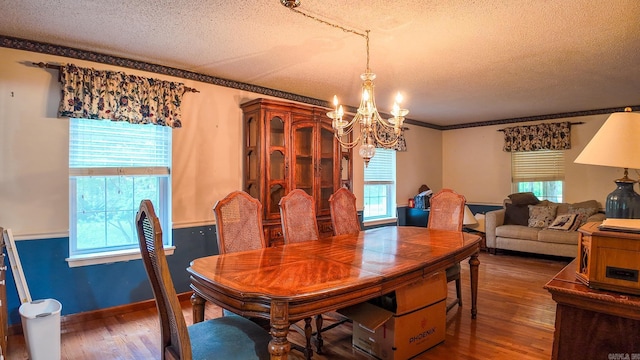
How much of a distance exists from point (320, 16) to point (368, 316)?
1966 mm

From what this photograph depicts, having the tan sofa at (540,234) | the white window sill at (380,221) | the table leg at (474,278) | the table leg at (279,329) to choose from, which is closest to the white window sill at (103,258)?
the table leg at (279,329)

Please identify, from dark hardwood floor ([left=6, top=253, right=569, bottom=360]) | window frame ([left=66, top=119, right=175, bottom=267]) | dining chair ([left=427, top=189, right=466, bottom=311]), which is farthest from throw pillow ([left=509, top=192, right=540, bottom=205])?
window frame ([left=66, top=119, right=175, bottom=267])

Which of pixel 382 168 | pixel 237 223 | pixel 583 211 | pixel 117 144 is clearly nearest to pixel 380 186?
pixel 382 168

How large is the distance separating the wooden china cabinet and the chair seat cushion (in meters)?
1.93

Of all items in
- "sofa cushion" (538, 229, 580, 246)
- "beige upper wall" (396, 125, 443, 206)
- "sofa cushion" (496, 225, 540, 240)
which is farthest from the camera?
"beige upper wall" (396, 125, 443, 206)

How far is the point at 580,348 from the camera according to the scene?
1390mm

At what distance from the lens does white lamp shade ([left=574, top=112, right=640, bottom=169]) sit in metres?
1.40

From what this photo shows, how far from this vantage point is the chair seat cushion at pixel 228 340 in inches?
60.1

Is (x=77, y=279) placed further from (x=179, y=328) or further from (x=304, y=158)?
(x=304, y=158)

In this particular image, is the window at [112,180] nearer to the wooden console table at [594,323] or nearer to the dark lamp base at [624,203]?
the wooden console table at [594,323]

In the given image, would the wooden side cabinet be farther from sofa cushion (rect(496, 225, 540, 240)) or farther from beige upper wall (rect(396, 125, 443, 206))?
beige upper wall (rect(396, 125, 443, 206))

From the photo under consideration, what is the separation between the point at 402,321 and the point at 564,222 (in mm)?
4092

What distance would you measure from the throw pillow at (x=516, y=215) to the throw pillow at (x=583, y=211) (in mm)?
580

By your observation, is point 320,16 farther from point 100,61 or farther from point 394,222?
point 394,222
